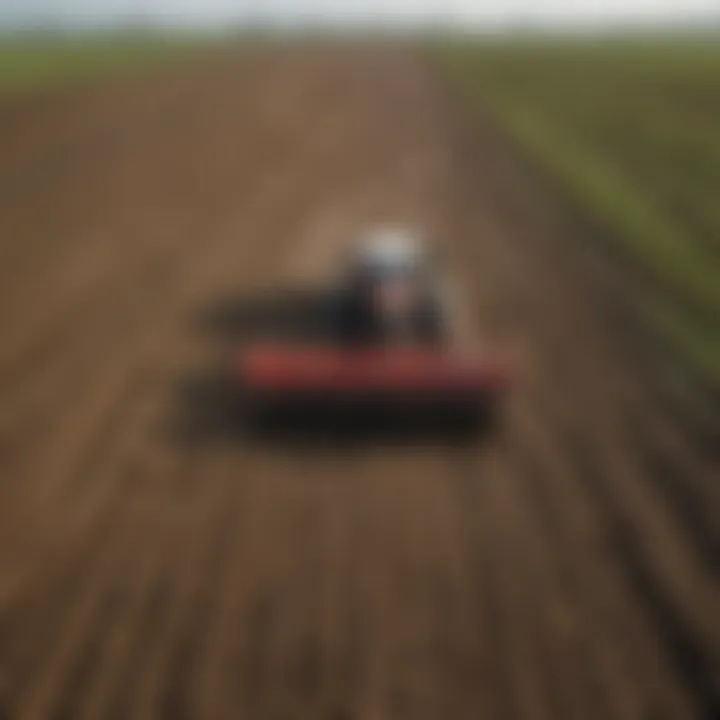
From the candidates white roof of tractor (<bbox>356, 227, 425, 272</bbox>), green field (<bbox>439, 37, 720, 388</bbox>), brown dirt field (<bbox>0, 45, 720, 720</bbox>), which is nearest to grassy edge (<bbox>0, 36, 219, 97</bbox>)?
green field (<bbox>439, 37, 720, 388</bbox>)

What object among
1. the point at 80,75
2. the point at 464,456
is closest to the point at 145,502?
the point at 464,456

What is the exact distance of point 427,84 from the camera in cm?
4266

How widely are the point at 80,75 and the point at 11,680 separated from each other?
47320 millimetres

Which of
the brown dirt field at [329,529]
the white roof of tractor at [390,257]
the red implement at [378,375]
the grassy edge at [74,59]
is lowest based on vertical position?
the brown dirt field at [329,529]

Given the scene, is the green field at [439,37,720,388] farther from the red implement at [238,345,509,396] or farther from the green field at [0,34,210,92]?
the green field at [0,34,210,92]

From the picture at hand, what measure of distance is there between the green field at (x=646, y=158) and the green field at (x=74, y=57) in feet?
61.2

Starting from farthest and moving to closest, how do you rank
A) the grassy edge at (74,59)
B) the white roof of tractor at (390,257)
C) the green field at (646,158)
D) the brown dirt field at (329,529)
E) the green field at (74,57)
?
the green field at (74,57) → the grassy edge at (74,59) → the green field at (646,158) → the white roof of tractor at (390,257) → the brown dirt field at (329,529)

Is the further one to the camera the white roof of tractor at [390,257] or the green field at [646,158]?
the green field at [646,158]

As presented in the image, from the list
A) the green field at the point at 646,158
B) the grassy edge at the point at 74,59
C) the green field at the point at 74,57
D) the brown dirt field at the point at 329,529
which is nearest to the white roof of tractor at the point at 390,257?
the brown dirt field at the point at 329,529

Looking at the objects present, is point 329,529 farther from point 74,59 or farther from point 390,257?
point 74,59

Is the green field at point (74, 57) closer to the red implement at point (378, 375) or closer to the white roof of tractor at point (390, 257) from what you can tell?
the white roof of tractor at point (390, 257)

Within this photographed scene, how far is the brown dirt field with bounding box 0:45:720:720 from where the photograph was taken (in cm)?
598

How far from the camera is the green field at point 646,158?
498 inches

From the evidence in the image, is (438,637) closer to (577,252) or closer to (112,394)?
(112,394)
